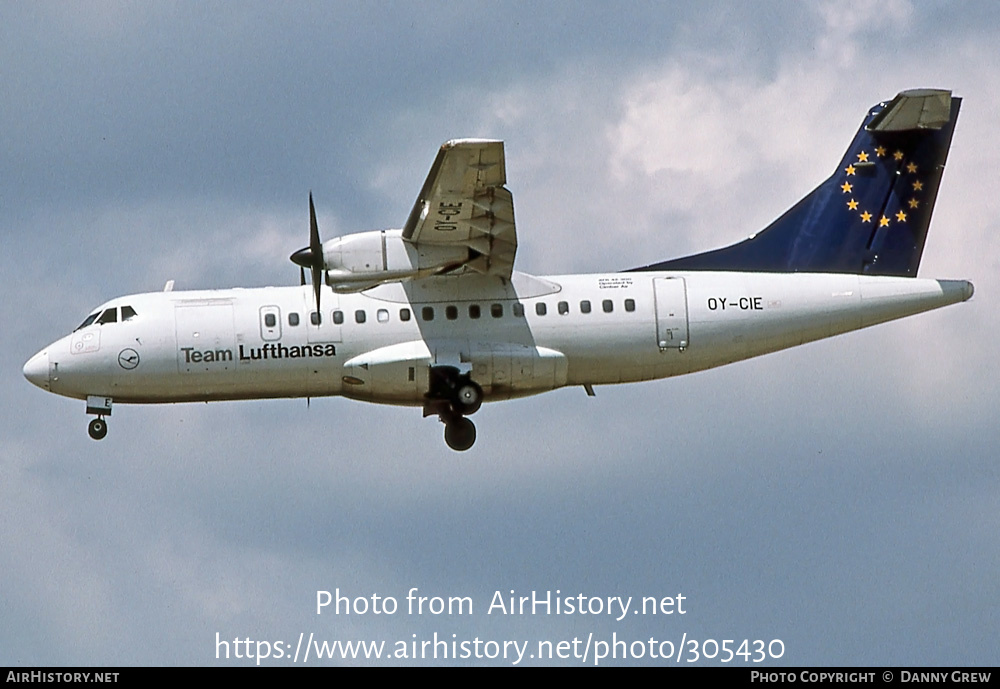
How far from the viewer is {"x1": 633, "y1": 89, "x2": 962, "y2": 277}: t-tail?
34875mm

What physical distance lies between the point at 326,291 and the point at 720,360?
734 cm

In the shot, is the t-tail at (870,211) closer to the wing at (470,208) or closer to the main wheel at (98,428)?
the wing at (470,208)

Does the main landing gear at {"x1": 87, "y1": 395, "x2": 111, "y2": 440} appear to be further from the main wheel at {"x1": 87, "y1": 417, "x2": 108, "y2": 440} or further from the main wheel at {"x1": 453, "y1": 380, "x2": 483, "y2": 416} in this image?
the main wheel at {"x1": 453, "y1": 380, "x2": 483, "y2": 416}

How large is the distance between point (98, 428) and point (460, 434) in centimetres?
666

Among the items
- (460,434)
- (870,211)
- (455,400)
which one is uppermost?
(870,211)

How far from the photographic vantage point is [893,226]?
1389 inches

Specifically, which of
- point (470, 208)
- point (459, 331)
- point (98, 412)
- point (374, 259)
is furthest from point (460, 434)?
point (98, 412)

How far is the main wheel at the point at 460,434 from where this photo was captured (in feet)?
111

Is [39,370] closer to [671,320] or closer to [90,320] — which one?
[90,320]

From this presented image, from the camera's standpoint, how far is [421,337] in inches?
1308

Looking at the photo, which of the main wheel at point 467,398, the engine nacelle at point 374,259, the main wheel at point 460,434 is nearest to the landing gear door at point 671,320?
the main wheel at point 467,398

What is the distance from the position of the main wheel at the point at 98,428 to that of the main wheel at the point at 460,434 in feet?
20.6

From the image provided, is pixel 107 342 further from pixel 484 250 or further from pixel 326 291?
pixel 484 250
